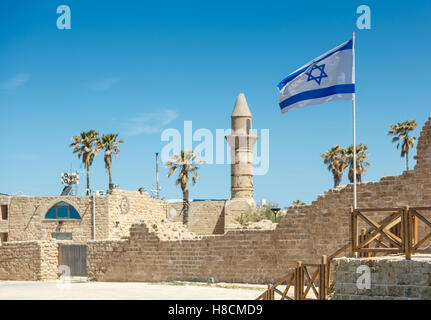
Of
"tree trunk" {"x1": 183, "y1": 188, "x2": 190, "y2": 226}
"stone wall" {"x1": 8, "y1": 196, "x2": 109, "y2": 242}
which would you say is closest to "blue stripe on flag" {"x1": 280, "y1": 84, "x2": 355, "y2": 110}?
"stone wall" {"x1": 8, "y1": 196, "x2": 109, "y2": 242}

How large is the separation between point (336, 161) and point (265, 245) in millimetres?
25813

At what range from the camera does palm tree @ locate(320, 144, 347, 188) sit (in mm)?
47062

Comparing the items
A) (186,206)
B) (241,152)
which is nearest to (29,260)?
(186,206)

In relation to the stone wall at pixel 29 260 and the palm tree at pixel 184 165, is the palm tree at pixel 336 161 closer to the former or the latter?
the palm tree at pixel 184 165

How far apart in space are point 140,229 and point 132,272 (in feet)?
6.23

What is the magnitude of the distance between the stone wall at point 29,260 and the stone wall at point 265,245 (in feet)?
9.09

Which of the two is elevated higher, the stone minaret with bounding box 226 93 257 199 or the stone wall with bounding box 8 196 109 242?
the stone minaret with bounding box 226 93 257 199

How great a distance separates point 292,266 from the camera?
22.1 meters

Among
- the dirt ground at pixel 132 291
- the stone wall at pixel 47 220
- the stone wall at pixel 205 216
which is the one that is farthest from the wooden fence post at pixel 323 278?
the stone wall at pixel 205 216

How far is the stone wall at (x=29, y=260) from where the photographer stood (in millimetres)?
29188

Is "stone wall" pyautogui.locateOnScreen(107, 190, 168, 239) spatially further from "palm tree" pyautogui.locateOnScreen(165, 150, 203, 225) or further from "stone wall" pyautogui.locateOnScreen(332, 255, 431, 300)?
"stone wall" pyautogui.locateOnScreen(332, 255, 431, 300)

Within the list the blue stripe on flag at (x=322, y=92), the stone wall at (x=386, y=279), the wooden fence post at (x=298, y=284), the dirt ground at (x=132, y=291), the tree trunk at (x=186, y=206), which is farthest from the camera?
the tree trunk at (x=186, y=206)

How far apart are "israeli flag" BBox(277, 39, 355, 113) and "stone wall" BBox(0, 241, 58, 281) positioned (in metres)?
17.8
